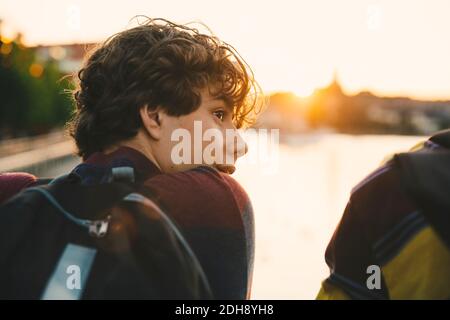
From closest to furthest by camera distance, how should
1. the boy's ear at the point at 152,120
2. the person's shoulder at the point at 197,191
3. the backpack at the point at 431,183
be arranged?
the backpack at the point at 431,183
the person's shoulder at the point at 197,191
the boy's ear at the point at 152,120

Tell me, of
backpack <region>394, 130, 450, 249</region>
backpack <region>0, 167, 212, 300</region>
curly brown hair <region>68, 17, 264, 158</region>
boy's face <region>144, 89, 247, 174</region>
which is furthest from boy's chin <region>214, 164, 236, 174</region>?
backpack <region>394, 130, 450, 249</region>

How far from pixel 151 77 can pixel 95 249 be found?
1.21ft

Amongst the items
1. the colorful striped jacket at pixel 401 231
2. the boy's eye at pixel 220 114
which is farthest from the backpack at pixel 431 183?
the boy's eye at pixel 220 114

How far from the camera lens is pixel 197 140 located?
1.14 meters

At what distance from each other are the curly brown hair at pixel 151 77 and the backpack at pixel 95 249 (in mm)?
235

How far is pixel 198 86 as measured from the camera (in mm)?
1182

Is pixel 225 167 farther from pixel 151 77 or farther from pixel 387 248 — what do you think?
pixel 387 248

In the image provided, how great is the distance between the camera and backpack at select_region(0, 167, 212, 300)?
0.90m

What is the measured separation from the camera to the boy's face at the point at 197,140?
3.78 ft

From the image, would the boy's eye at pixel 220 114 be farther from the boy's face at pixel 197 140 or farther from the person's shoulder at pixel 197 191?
the person's shoulder at pixel 197 191

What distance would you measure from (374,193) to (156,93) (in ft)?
1.43

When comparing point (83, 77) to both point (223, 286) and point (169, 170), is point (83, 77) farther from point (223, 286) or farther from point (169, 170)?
point (223, 286)

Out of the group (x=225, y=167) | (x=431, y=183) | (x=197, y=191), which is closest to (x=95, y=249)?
(x=197, y=191)

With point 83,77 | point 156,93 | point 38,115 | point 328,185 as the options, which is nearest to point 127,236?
point 156,93
